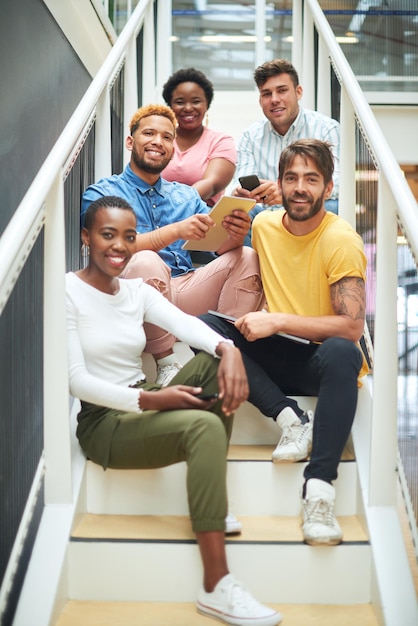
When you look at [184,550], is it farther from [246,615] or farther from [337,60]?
[337,60]

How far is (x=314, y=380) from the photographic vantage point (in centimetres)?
213

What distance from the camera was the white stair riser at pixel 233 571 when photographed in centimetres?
180

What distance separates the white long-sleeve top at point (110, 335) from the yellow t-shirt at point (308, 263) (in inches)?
13.5

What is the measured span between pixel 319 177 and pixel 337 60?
0.95 m

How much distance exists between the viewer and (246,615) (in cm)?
163

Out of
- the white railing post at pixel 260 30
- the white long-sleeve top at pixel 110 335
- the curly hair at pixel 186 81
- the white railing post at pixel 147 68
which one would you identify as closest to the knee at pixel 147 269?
the white long-sleeve top at pixel 110 335

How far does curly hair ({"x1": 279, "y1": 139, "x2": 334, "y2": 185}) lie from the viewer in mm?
2225

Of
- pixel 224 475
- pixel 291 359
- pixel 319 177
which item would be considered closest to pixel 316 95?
pixel 319 177

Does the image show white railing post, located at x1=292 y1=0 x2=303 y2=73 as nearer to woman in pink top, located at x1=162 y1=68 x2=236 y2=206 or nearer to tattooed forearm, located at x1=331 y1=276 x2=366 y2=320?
woman in pink top, located at x1=162 y1=68 x2=236 y2=206

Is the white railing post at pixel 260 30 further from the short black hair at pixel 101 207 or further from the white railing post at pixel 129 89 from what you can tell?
the short black hair at pixel 101 207

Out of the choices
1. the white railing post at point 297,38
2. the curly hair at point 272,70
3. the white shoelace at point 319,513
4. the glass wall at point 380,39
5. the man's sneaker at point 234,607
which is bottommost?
the man's sneaker at point 234,607

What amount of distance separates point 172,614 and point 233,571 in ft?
0.59

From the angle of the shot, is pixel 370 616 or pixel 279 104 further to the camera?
pixel 279 104

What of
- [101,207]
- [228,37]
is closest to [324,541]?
[101,207]
